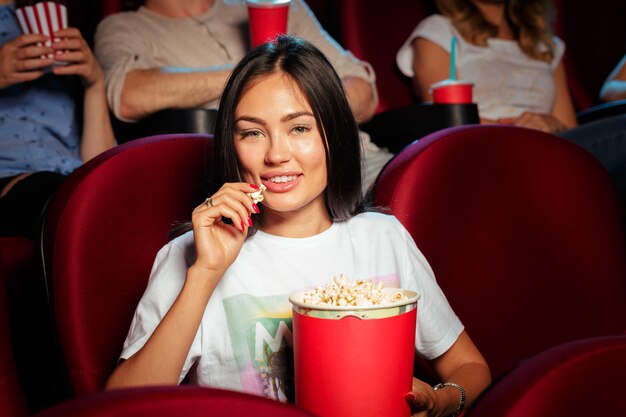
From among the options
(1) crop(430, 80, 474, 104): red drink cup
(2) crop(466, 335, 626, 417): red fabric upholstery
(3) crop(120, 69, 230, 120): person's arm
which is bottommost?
(2) crop(466, 335, 626, 417): red fabric upholstery

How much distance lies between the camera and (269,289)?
37.8 inches

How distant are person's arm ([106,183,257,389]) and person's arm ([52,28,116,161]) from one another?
2.42 feet

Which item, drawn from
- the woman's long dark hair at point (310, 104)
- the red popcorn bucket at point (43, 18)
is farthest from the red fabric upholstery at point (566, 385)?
the red popcorn bucket at point (43, 18)

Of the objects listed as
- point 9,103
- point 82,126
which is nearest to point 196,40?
point 82,126

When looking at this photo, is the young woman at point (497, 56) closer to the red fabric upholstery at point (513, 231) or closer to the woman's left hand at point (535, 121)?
the woman's left hand at point (535, 121)

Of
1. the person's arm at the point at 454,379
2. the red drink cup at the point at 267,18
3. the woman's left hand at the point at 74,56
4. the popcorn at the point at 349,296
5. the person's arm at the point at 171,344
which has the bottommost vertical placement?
the person's arm at the point at 454,379

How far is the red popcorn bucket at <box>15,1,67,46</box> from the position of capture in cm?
139

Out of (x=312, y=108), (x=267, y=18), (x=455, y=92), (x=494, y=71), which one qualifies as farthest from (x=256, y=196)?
(x=494, y=71)

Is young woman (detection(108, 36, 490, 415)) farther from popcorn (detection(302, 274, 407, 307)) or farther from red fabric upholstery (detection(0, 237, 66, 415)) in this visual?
red fabric upholstery (detection(0, 237, 66, 415))

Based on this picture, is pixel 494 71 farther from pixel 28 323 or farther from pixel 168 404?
pixel 168 404

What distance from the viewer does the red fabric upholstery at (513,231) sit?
1.11m

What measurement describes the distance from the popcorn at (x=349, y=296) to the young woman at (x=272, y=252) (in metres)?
0.12

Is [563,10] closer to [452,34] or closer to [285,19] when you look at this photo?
[452,34]

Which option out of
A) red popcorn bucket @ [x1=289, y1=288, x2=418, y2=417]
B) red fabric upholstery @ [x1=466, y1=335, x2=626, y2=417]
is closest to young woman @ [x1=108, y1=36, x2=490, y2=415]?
red popcorn bucket @ [x1=289, y1=288, x2=418, y2=417]
